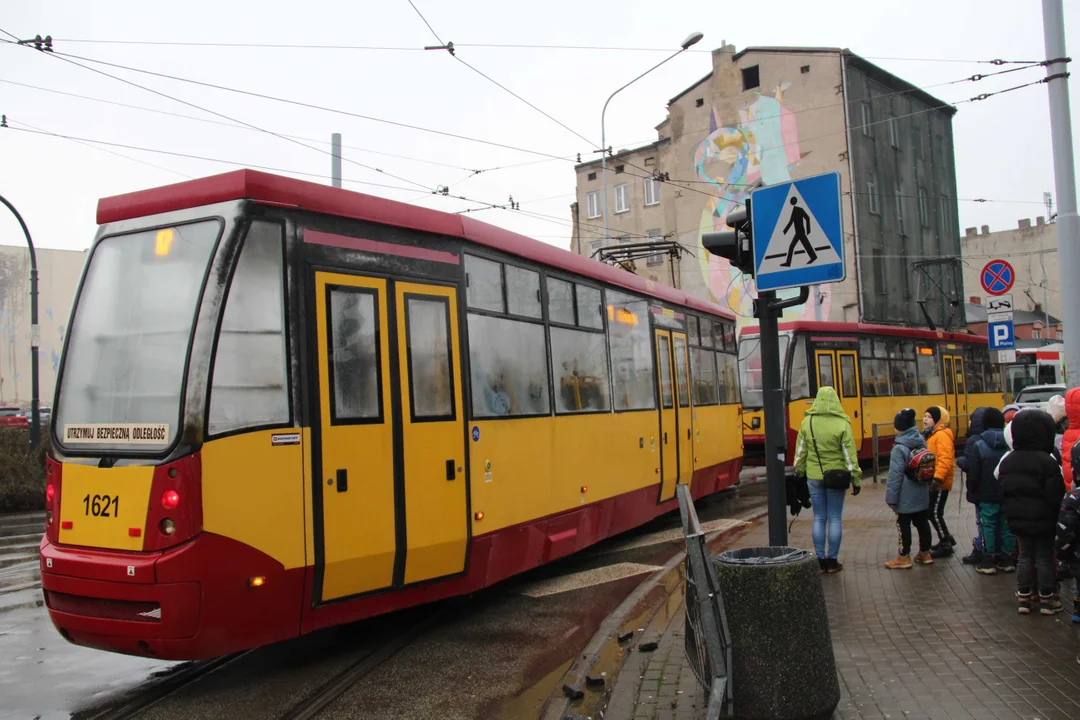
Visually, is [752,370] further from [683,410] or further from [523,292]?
[523,292]

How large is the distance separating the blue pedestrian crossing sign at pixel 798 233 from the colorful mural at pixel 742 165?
32814 millimetres

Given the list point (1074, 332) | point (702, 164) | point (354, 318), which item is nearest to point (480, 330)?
point (354, 318)

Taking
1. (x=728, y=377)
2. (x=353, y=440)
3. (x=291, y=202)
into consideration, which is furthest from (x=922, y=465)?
(x=728, y=377)

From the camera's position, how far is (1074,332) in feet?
37.7

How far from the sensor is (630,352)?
427 inches

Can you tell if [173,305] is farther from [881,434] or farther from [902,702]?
[881,434]

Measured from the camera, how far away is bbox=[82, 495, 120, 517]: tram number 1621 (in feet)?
17.2

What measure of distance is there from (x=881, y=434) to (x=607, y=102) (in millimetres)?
13061

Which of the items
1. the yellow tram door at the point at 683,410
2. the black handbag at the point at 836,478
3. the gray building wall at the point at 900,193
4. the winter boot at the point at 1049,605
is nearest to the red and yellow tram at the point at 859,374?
the yellow tram door at the point at 683,410

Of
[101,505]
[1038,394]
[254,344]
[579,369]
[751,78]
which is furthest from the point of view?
[751,78]

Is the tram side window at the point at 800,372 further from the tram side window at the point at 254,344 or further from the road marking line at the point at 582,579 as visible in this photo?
the tram side window at the point at 254,344

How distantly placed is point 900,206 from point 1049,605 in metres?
37.7

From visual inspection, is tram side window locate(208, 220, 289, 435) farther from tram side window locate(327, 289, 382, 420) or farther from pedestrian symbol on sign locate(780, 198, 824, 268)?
pedestrian symbol on sign locate(780, 198, 824, 268)

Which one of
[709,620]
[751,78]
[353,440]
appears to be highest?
[751,78]
